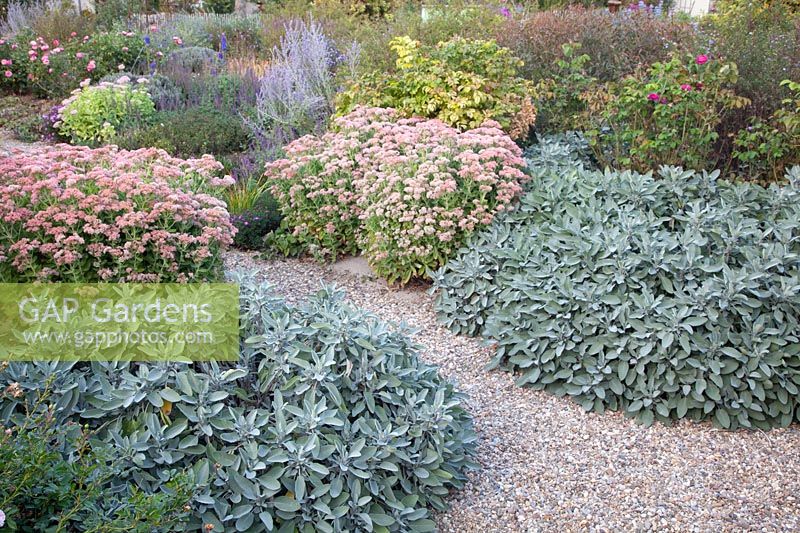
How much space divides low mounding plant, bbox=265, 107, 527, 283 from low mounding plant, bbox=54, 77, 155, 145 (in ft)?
10.4

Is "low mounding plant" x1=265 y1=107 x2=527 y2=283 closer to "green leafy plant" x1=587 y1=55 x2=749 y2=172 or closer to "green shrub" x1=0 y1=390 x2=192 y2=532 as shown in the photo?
"green leafy plant" x1=587 y1=55 x2=749 y2=172

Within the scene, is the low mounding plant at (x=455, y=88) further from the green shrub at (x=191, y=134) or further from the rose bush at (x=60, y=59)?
the rose bush at (x=60, y=59)

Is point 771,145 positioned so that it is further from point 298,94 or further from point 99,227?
point 99,227

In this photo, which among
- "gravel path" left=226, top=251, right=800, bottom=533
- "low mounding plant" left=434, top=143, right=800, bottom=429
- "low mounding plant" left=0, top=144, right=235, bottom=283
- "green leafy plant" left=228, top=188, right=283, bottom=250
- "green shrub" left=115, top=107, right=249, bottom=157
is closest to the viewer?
"gravel path" left=226, top=251, right=800, bottom=533

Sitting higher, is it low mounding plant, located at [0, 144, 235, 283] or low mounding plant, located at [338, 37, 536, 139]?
low mounding plant, located at [338, 37, 536, 139]

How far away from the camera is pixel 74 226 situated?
11.0 feet

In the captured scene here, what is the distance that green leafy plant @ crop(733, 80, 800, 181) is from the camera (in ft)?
16.8

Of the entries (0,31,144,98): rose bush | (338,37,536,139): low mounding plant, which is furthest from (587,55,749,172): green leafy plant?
(0,31,144,98): rose bush

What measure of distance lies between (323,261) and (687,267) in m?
2.60

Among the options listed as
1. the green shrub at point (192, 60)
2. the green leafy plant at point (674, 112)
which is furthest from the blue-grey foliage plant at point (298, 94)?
the green leafy plant at point (674, 112)

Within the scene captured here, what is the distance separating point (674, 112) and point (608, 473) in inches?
117

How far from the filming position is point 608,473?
3254 millimetres

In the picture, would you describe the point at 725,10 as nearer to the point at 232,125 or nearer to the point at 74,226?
the point at 232,125

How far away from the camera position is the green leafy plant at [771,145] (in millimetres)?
5117
